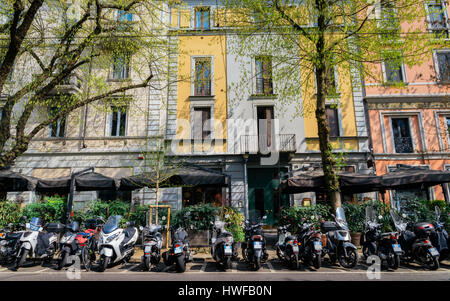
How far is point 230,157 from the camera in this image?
45.6 feet

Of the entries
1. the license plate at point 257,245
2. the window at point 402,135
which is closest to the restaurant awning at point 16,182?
the license plate at point 257,245

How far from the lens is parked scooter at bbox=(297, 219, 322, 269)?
18.8 feet

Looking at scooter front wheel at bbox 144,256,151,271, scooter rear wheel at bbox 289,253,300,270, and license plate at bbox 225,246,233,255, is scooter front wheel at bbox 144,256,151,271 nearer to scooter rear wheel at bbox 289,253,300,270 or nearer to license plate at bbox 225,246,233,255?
license plate at bbox 225,246,233,255

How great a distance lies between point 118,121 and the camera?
1433 cm

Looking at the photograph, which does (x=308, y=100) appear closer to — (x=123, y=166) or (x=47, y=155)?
(x=123, y=166)

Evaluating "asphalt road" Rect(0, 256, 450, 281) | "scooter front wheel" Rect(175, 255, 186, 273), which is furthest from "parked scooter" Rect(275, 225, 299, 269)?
"scooter front wheel" Rect(175, 255, 186, 273)

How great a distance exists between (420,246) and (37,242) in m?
9.41

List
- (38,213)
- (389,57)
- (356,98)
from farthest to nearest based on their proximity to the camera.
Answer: (356,98)
(38,213)
(389,57)

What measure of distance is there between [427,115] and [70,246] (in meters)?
17.6

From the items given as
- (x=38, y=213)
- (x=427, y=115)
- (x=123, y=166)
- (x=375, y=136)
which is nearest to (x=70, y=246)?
(x=38, y=213)

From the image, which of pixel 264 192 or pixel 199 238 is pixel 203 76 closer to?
pixel 264 192

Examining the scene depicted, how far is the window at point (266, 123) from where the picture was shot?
46.5 feet

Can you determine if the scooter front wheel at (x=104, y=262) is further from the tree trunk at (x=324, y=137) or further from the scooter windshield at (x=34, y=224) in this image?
the tree trunk at (x=324, y=137)

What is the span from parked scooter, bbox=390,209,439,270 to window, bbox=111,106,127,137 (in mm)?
13258
